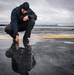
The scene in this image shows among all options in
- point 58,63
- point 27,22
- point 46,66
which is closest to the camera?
point 46,66

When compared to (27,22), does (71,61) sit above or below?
below

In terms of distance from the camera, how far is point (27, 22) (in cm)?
614

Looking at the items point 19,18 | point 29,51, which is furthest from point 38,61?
point 19,18

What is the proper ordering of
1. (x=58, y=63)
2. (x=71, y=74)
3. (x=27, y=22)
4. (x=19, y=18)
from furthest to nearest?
(x=27, y=22) < (x=19, y=18) < (x=58, y=63) < (x=71, y=74)

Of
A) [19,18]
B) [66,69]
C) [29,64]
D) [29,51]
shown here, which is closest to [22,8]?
[19,18]

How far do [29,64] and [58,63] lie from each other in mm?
805

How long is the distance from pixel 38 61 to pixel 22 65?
827 millimetres

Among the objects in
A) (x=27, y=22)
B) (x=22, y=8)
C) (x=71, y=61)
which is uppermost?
(x=22, y=8)

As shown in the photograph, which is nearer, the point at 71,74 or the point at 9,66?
the point at 71,74

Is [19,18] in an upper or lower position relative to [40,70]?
upper

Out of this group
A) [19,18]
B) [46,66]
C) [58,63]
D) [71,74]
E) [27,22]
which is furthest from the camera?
[27,22]

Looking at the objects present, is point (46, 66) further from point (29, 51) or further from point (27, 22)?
point (27, 22)

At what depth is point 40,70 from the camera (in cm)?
430

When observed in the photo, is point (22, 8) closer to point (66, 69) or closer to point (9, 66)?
point (9, 66)
